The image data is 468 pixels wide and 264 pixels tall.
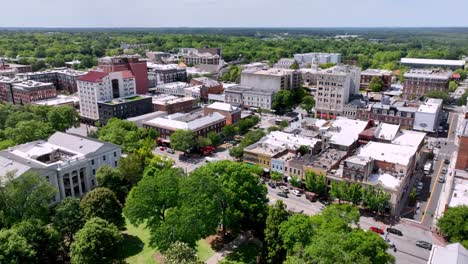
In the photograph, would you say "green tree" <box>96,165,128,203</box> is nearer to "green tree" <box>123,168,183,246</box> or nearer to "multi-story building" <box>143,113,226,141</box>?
"green tree" <box>123,168,183,246</box>

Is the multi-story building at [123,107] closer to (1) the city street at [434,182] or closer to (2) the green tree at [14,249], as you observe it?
(2) the green tree at [14,249]

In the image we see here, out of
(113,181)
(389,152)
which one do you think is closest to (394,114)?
(389,152)

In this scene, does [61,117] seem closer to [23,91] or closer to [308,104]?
[23,91]

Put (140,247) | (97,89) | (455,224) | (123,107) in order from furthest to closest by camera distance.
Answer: (97,89) → (123,107) → (140,247) → (455,224)

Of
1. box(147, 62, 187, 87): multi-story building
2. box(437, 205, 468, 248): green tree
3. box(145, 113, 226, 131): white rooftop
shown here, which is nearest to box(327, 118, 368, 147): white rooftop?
box(437, 205, 468, 248): green tree

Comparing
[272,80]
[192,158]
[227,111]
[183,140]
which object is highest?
[272,80]

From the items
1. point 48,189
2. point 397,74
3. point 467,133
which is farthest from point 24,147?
point 397,74

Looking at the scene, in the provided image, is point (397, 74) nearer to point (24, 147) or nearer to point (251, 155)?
point (251, 155)

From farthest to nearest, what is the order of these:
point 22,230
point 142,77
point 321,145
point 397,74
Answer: point 397,74
point 142,77
point 321,145
point 22,230
